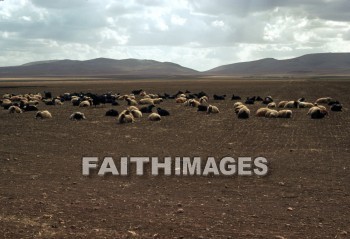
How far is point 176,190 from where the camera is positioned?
31.6 ft

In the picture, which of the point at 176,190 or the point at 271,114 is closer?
the point at 176,190

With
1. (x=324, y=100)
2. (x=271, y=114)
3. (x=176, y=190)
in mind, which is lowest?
(x=176, y=190)

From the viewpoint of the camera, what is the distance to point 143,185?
394 inches

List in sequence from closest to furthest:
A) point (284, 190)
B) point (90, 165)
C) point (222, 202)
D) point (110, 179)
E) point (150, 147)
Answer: point (222, 202)
point (284, 190)
point (110, 179)
point (90, 165)
point (150, 147)

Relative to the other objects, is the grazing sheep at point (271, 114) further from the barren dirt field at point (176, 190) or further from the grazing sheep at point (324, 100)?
the grazing sheep at point (324, 100)

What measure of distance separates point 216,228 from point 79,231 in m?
2.31

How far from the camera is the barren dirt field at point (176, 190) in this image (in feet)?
24.3

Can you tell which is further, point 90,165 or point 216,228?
point 90,165

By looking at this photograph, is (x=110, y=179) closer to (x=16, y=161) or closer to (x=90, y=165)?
(x=90, y=165)

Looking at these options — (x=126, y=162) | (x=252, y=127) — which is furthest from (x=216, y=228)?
(x=252, y=127)

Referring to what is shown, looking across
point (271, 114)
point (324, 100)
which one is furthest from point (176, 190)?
point (324, 100)

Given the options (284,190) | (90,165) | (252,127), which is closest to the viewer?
(284,190)

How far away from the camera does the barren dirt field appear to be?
7402mm

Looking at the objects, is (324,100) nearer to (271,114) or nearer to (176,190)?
(271,114)
